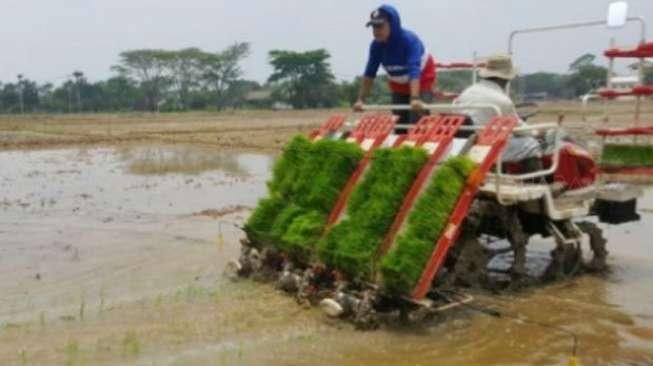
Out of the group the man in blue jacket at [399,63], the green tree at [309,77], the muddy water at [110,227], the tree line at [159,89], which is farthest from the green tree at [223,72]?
the man in blue jacket at [399,63]

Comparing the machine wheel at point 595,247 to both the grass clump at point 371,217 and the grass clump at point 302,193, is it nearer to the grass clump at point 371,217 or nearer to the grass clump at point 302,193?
the grass clump at point 371,217

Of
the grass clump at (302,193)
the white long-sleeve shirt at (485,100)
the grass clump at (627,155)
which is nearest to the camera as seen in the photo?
the grass clump at (302,193)

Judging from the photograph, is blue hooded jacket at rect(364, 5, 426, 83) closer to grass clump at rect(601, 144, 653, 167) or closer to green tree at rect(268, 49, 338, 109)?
grass clump at rect(601, 144, 653, 167)

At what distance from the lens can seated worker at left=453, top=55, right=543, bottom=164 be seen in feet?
23.6

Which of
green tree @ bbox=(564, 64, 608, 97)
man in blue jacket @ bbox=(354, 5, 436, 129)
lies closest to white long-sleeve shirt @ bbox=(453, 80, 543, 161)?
man in blue jacket @ bbox=(354, 5, 436, 129)

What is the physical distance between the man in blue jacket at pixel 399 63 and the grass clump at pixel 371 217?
773 mm

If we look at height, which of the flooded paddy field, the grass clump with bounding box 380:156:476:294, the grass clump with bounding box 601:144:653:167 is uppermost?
the grass clump with bounding box 601:144:653:167

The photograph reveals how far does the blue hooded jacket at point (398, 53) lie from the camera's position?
7.70 metres

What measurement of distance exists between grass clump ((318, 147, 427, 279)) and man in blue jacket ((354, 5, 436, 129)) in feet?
2.54

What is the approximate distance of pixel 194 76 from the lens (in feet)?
271

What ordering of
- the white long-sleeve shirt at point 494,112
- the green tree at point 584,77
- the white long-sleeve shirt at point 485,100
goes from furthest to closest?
the green tree at point 584,77 < the white long-sleeve shirt at point 485,100 < the white long-sleeve shirt at point 494,112

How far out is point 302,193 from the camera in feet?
24.4

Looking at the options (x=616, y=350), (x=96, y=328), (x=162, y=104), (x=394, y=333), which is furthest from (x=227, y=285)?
(x=162, y=104)

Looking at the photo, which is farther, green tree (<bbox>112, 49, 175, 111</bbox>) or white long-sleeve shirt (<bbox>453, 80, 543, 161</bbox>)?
green tree (<bbox>112, 49, 175, 111</bbox>)
